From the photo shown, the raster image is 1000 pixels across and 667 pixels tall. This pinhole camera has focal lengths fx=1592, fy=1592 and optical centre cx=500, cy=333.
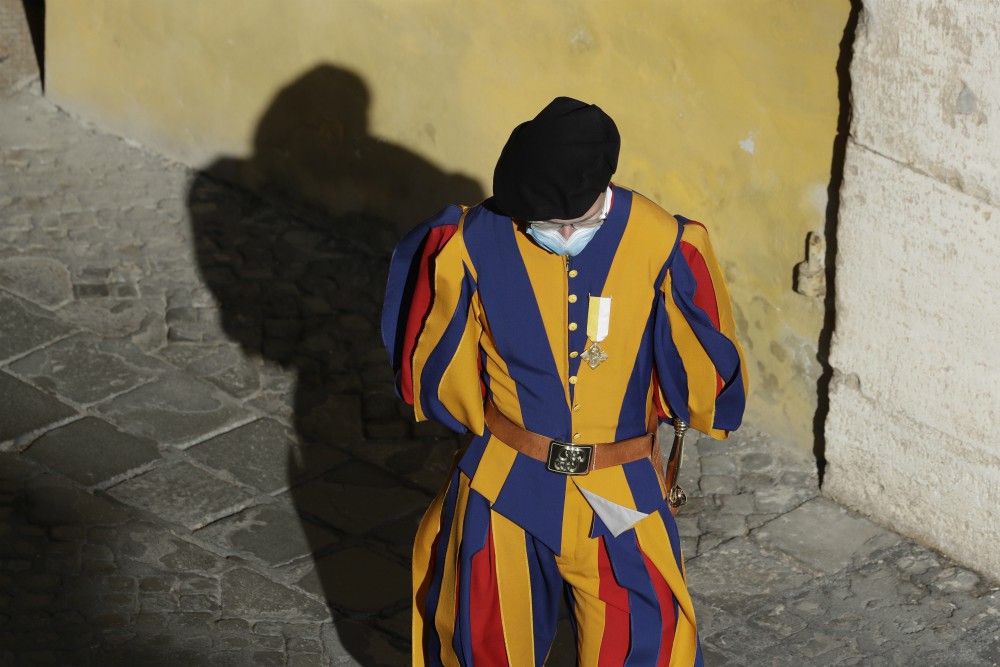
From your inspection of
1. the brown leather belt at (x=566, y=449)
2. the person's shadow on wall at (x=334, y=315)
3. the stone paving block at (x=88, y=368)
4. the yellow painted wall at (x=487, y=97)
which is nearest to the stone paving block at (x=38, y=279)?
the stone paving block at (x=88, y=368)

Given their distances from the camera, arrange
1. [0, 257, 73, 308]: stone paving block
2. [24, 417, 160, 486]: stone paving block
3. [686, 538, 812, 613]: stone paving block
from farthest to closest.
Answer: [0, 257, 73, 308]: stone paving block
[24, 417, 160, 486]: stone paving block
[686, 538, 812, 613]: stone paving block

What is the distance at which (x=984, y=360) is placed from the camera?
4.88 metres

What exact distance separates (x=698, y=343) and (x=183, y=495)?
95.2 inches

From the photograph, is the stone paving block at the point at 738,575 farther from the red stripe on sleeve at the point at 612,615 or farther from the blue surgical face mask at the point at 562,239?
the blue surgical face mask at the point at 562,239

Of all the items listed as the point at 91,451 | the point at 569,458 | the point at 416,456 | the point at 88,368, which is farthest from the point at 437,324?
the point at 88,368

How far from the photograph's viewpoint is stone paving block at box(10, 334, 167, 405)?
19.7ft

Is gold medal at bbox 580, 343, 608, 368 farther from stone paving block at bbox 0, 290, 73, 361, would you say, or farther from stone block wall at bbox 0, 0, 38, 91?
stone block wall at bbox 0, 0, 38, 91

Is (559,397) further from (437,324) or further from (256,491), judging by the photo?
(256,491)

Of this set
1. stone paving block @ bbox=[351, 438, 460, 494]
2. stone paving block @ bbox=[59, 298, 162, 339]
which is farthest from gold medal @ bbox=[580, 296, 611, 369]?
stone paving block @ bbox=[59, 298, 162, 339]

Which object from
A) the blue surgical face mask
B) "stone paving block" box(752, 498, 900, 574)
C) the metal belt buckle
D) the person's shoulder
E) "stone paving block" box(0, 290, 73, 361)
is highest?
the person's shoulder

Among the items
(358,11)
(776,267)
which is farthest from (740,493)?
(358,11)

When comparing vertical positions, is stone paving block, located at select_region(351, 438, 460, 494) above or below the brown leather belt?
below

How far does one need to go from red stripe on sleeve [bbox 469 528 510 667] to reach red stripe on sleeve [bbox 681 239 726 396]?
715 millimetres

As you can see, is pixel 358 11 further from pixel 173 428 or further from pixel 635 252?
pixel 635 252
